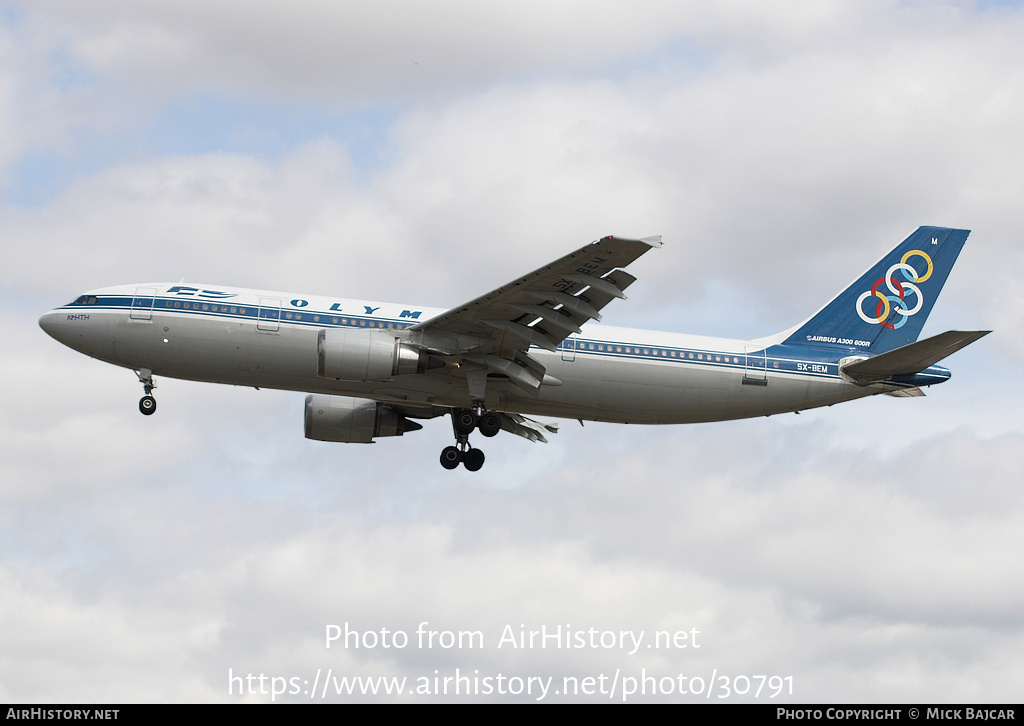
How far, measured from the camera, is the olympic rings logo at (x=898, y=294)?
1794 inches

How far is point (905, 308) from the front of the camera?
45906 millimetres

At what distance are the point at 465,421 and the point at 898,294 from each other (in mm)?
16456

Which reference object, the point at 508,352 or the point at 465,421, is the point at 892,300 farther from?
the point at 465,421

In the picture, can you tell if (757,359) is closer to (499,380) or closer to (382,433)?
(499,380)

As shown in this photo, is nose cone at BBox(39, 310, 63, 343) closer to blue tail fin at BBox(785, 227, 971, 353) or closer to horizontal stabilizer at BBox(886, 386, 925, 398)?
blue tail fin at BBox(785, 227, 971, 353)

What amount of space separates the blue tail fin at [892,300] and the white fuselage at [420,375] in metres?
1.66

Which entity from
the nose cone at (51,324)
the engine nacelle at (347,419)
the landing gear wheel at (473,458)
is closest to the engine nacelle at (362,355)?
the landing gear wheel at (473,458)

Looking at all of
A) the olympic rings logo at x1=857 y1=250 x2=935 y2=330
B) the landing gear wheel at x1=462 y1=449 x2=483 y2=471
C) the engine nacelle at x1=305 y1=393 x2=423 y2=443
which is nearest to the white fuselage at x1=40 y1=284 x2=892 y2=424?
the landing gear wheel at x1=462 y1=449 x2=483 y2=471

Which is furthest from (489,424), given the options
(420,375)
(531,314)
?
(531,314)

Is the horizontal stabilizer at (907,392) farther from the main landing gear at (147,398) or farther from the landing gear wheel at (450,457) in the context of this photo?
the main landing gear at (147,398)

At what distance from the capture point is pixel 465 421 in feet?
140

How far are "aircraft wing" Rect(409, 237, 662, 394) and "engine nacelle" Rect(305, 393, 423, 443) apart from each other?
6.65 metres

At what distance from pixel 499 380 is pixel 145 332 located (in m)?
11.2

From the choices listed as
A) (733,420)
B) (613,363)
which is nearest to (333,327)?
(613,363)
